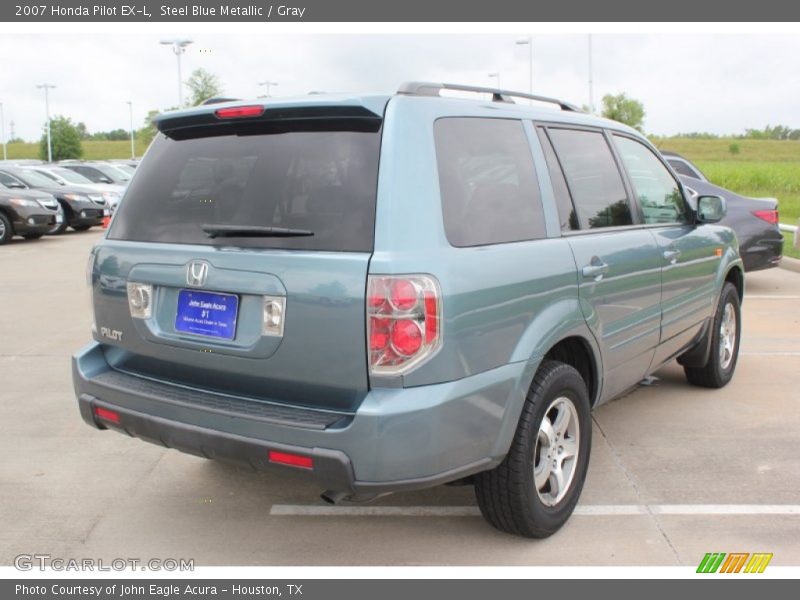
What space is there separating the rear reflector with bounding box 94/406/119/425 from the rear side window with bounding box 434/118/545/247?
161cm

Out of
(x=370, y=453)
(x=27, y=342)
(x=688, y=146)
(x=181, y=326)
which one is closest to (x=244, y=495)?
(x=181, y=326)

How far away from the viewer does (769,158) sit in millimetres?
74438

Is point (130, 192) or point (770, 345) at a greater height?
point (130, 192)

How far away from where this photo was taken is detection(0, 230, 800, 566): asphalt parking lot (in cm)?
335

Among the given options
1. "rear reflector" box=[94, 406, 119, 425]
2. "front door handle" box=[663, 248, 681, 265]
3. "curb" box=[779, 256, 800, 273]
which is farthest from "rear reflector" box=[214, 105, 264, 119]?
"curb" box=[779, 256, 800, 273]

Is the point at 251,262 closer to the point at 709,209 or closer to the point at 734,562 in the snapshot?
the point at 734,562

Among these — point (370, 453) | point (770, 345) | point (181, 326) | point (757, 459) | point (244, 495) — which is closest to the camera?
point (370, 453)

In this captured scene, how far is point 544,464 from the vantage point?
11.2 feet

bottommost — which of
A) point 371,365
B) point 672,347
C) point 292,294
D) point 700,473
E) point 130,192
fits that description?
point 700,473

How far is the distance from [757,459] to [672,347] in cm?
80

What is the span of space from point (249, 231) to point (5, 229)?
619 inches

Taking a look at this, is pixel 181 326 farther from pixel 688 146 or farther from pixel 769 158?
pixel 688 146

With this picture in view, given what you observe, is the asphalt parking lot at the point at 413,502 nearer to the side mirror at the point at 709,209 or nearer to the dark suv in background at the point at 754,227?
the side mirror at the point at 709,209

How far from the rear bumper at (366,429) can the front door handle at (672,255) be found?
1.76 meters
